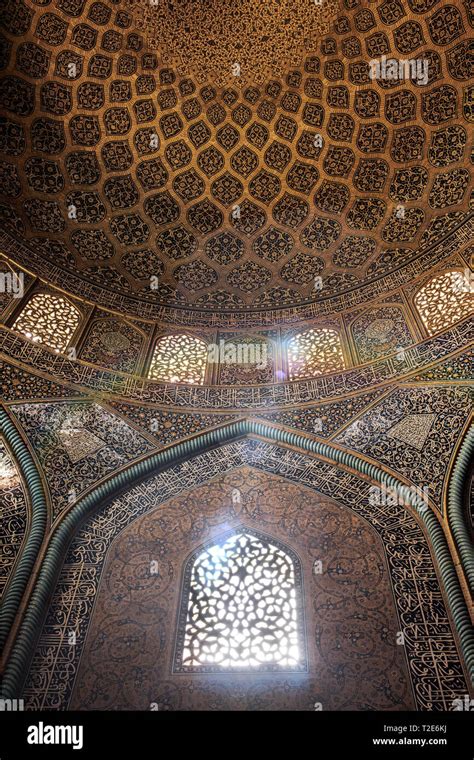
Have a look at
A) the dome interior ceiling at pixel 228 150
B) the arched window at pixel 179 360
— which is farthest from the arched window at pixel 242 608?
the dome interior ceiling at pixel 228 150

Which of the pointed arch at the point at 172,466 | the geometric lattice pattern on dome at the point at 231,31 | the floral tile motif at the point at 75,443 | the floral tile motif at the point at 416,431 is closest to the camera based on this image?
the pointed arch at the point at 172,466

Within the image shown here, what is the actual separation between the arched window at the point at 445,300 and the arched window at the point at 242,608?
396 centimetres

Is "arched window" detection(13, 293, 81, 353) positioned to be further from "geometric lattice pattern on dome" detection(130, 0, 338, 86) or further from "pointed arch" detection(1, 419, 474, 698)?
"geometric lattice pattern on dome" detection(130, 0, 338, 86)

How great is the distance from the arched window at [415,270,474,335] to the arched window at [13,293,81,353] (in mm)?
4984

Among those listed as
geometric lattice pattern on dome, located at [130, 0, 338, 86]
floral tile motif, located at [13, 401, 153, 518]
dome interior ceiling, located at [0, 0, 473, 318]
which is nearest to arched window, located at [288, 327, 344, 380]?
dome interior ceiling, located at [0, 0, 473, 318]

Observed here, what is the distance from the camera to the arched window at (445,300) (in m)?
8.79

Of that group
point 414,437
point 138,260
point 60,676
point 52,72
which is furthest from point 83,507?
point 52,72

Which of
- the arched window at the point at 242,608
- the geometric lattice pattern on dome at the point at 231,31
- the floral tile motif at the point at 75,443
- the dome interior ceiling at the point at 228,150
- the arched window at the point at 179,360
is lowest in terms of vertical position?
the arched window at the point at 242,608

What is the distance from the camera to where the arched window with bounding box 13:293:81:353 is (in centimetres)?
902

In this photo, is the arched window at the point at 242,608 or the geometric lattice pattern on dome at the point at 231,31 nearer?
the arched window at the point at 242,608

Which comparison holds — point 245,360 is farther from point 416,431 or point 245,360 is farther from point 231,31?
point 231,31

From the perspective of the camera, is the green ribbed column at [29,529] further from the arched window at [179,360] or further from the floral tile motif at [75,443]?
the arched window at [179,360]

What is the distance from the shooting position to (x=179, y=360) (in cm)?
962

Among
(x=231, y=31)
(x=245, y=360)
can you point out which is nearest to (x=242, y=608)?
(x=245, y=360)
